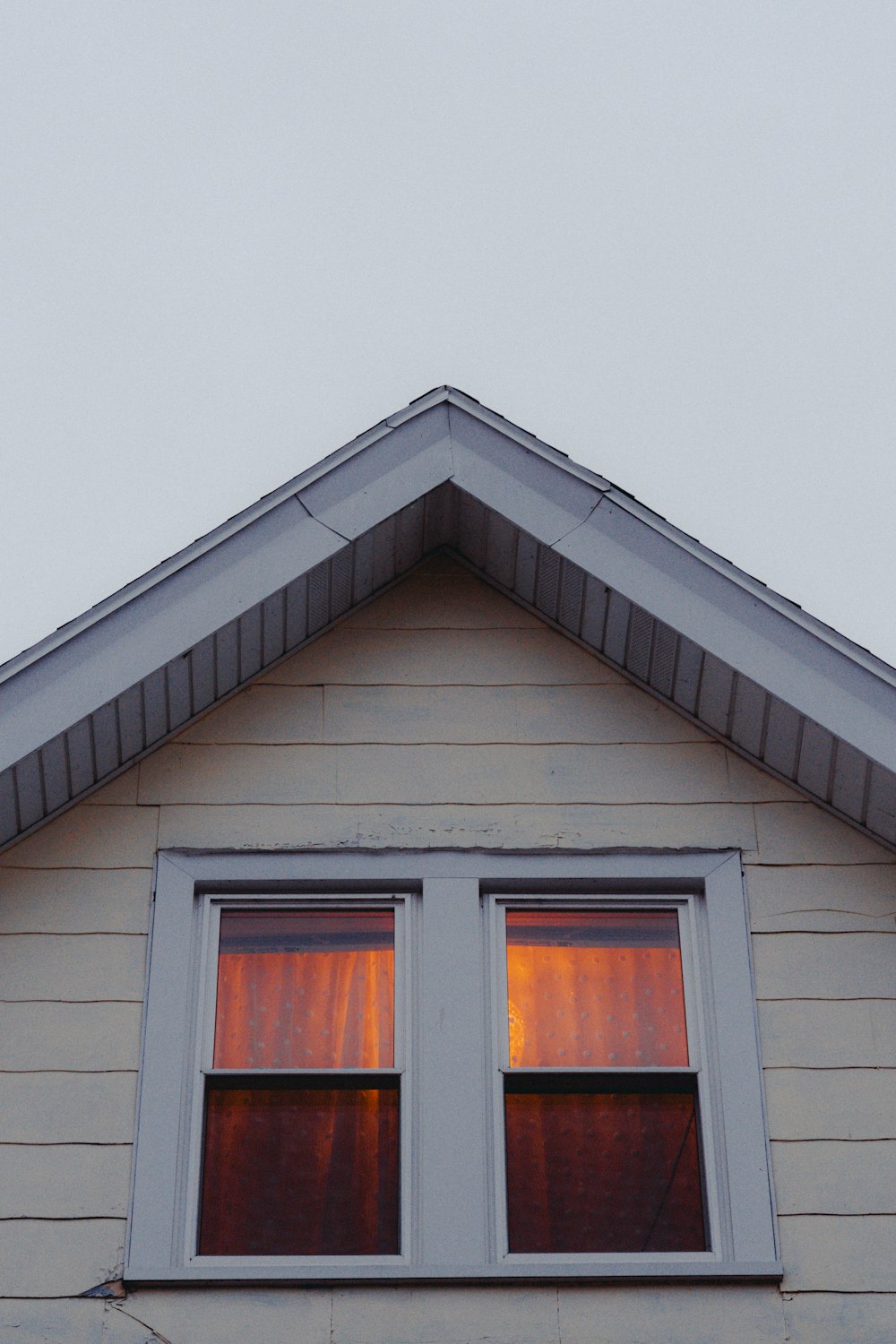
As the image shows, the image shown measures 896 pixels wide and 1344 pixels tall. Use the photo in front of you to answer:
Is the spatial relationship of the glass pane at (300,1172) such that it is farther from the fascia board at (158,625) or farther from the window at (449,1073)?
the fascia board at (158,625)

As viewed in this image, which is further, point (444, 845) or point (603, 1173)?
point (444, 845)

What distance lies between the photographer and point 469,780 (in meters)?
6.03

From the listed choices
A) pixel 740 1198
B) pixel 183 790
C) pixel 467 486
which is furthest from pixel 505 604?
pixel 740 1198

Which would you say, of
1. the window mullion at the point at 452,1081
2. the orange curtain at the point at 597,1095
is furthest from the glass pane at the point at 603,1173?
the window mullion at the point at 452,1081

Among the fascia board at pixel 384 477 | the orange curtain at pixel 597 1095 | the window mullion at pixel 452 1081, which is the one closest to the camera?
the window mullion at pixel 452 1081

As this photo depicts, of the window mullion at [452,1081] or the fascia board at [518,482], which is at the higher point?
the fascia board at [518,482]

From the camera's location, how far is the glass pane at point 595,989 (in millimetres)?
5641

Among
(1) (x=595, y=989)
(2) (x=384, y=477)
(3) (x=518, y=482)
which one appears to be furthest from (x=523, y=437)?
(1) (x=595, y=989)

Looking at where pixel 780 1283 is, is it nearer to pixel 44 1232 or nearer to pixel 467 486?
pixel 44 1232

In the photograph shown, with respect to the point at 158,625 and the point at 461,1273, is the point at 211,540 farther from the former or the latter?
the point at 461,1273

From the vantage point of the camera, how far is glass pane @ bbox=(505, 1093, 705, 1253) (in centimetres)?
526

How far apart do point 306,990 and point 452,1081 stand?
67cm

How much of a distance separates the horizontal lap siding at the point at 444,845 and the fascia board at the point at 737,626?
1.65ft

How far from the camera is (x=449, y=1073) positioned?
5.46 metres
